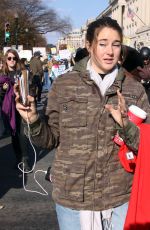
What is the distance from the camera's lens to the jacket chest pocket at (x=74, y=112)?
2488mm

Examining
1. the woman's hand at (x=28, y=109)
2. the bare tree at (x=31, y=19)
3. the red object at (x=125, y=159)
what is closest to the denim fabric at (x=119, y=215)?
the red object at (x=125, y=159)

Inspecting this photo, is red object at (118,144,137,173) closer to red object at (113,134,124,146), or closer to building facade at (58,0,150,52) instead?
red object at (113,134,124,146)

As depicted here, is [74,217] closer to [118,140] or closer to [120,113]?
[118,140]

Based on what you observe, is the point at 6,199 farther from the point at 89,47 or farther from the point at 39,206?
the point at 89,47

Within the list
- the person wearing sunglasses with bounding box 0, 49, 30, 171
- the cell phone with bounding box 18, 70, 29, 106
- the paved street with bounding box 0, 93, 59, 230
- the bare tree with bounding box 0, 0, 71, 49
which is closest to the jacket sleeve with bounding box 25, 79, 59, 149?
the cell phone with bounding box 18, 70, 29, 106

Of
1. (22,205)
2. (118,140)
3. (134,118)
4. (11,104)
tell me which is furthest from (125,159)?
(11,104)

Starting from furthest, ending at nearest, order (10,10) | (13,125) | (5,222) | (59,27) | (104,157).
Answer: (59,27) < (10,10) < (13,125) < (5,222) < (104,157)

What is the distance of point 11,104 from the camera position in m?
6.91

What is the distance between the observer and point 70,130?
8.23ft

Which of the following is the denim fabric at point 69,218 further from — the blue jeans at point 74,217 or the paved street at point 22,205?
the paved street at point 22,205

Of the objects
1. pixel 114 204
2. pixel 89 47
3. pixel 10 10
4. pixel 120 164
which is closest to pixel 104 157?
pixel 120 164

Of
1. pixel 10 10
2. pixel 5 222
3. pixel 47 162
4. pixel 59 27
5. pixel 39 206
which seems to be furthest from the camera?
pixel 59 27

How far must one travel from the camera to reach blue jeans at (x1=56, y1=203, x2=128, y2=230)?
101 inches

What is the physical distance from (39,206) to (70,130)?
3.06m
